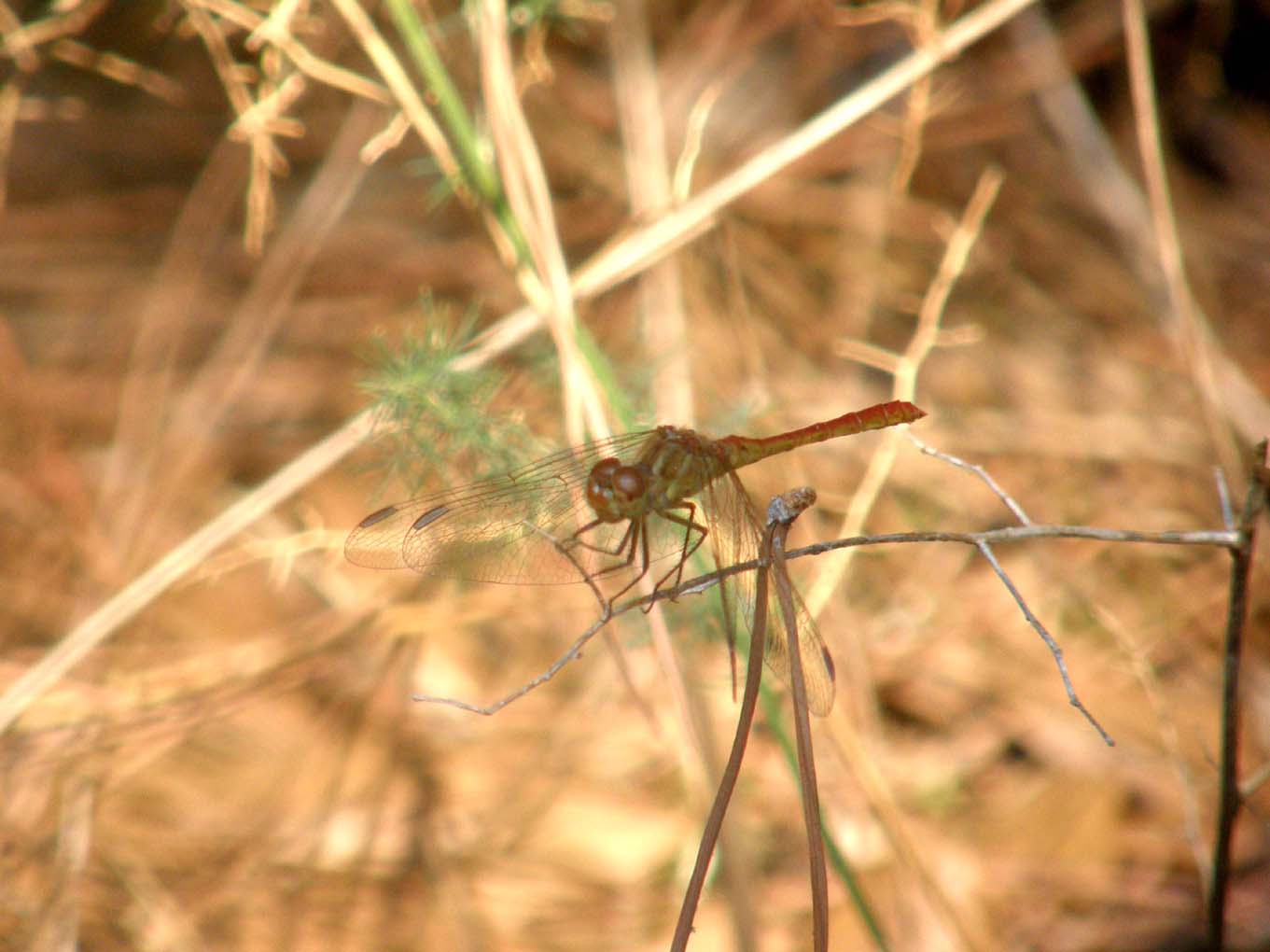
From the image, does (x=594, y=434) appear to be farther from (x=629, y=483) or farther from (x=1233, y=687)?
(x=1233, y=687)

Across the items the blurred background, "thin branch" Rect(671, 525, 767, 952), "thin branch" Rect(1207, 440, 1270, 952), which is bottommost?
"thin branch" Rect(671, 525, 767, 952)

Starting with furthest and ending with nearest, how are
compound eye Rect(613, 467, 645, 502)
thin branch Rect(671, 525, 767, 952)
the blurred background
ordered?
the blurred background → compound eye Rect(613, 467, 645, 502) → thin branch Rect(671, 525, 767, 952)

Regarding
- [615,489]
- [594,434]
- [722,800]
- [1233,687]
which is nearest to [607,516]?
[615,489]

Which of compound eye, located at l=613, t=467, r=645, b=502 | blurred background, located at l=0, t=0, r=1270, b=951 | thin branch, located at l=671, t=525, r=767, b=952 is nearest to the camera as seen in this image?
thin branch, located at l=671, t=525, r=767, b=952

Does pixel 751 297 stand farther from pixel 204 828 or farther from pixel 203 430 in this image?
pixel 204 828

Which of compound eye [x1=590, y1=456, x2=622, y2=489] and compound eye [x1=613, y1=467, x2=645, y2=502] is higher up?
compound eye [x1=590, y1=456, x2=622, y2=489]

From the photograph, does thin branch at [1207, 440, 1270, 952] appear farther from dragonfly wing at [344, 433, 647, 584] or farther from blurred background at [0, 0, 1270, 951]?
dragonfly wing at [344, 433, 647, 584]

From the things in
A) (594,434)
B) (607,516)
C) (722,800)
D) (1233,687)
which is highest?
(594,434)

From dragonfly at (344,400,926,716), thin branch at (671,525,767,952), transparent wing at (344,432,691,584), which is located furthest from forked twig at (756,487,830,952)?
transparent wing at (344,432,691,584)
